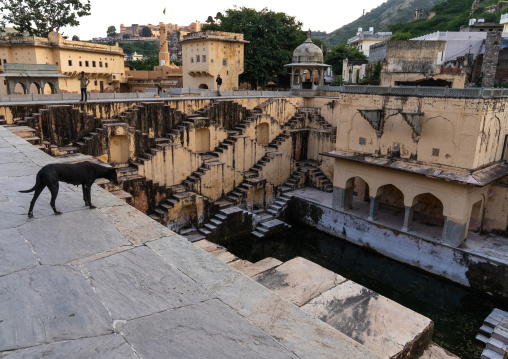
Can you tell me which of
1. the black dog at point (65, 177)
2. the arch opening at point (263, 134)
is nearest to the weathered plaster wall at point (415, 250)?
the arch opening at point (263, 134)

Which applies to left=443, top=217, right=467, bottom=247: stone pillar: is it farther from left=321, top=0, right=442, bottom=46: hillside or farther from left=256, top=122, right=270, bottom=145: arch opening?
left=321, top=0, right=442, bottom=46: hillside

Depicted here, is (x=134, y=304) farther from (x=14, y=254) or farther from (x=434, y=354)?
(x=434, y=354)

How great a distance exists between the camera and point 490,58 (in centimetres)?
2819

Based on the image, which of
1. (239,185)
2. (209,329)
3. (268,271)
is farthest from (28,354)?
(239,185)

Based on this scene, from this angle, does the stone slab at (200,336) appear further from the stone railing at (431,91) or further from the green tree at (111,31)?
the green tree at (111,31)

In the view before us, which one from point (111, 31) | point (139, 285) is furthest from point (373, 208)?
point (111, 31)

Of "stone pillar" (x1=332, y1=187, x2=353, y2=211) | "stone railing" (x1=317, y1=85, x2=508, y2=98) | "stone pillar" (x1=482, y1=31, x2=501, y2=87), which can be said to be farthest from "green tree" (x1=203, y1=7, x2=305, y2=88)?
"stone pillar" (x1=332, y1=187, x2=353, y2=211)

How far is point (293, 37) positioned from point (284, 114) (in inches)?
543

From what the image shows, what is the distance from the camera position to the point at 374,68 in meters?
34.9

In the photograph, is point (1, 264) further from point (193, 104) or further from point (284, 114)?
point (284, 114)

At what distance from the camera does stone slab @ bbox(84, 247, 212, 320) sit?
322 centimetres

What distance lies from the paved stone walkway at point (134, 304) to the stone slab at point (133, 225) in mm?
29

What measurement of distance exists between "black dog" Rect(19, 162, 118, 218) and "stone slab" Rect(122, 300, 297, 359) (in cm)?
305

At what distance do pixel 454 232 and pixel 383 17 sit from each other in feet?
313
